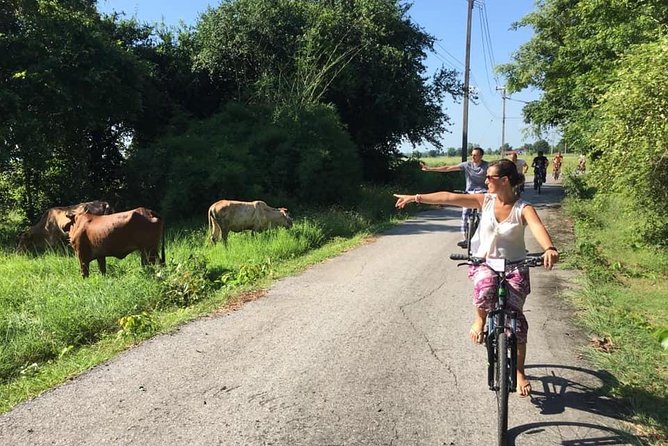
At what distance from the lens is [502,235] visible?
412 centimetres

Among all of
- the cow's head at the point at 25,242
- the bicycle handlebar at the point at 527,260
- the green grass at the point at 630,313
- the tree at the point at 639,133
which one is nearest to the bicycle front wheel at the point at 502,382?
the bicycle handlebar at the point at 527,260

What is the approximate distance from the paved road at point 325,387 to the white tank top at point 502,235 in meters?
1.17

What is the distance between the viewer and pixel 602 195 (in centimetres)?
1202

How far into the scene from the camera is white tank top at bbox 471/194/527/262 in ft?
13.5

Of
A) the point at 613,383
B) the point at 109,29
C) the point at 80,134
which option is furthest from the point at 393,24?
the point at 613,383

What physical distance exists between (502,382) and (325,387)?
1.54m

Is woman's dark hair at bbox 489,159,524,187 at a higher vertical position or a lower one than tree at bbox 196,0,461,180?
lower

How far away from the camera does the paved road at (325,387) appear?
3.84m

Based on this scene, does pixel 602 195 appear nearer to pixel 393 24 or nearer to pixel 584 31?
pixel 584 31

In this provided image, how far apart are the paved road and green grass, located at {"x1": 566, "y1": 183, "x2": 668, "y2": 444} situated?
0.83 feet

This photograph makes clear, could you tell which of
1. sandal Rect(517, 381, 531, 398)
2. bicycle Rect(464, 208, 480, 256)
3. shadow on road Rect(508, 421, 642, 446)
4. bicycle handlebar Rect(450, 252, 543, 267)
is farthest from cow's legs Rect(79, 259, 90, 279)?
shadow on road Rect(508, 421, 642, 446)

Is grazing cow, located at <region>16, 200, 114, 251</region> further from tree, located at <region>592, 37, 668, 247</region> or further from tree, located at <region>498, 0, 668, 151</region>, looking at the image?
tree, located at <region>498, 0, 668, 151</region>

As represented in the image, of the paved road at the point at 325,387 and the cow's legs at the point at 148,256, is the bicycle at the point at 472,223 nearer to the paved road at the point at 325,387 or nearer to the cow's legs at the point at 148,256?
the paved road at the point at 325,387

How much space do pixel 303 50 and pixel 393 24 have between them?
15.2ft
